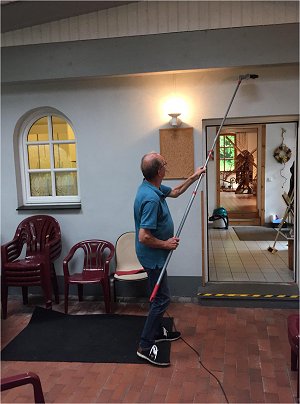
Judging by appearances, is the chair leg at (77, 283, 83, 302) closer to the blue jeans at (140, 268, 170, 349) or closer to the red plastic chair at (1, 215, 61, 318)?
the red plastic chair at (1, 215, 61, 318)

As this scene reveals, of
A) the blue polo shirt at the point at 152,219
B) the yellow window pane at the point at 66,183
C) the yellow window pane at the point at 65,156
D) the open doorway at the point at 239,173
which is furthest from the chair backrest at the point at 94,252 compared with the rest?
the open doorway at the point at 239,173

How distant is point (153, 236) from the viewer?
279 cm

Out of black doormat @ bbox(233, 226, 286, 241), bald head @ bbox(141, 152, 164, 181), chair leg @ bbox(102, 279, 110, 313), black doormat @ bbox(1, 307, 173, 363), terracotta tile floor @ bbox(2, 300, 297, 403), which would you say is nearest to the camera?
terracotta tile floor @ bbox(2, 300, 297, 403)

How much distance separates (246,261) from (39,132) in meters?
3.42

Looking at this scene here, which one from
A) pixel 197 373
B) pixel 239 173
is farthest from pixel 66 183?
pixel 239 173

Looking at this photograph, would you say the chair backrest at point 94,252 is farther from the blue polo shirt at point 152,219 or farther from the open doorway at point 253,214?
the blue polo shirt at point 152,219

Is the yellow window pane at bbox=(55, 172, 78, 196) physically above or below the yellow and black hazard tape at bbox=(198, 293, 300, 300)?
above

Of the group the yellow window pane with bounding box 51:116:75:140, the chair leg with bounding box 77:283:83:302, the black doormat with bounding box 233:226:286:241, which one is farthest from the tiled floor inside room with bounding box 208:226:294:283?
the yellow window pane with bounding box 51:116:75:140

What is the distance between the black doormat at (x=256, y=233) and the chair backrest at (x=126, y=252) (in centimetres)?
324

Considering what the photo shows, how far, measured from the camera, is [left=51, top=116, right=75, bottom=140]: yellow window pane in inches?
175

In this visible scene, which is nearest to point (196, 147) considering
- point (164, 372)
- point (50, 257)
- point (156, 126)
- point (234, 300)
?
point (156, 126)

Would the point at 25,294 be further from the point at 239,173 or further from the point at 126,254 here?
the point at 239,173

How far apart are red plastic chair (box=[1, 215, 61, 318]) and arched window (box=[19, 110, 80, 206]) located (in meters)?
0.40

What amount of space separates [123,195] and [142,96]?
1157 millimetres
